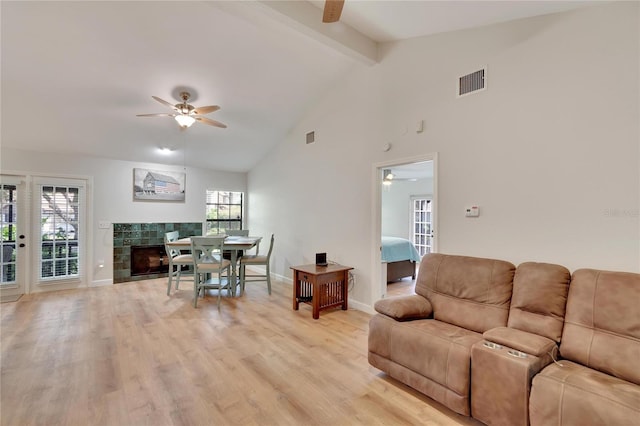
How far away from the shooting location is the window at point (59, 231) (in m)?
4.84

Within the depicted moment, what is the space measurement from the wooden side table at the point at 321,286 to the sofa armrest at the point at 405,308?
1327 millimetres

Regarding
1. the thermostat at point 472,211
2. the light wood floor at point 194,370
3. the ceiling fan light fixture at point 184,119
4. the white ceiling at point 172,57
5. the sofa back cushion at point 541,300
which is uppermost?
the white ceiling at point 172,57

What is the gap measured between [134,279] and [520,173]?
6.33m

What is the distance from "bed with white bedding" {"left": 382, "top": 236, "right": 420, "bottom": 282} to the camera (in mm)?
5121

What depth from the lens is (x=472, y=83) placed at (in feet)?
9.61

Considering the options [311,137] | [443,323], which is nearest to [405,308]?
[443,323]

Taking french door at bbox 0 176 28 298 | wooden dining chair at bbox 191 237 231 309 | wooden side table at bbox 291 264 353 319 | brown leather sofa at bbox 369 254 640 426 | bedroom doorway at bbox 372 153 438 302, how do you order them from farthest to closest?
french door at bbox 0 176 28 298 → wooden dining chair at bbox 191 237 231 309 → bedroom doorway at bbox 372 153 438 302 → wooden side table at bbox 291 264 353 319 → brown leather sofa at bbox 369 254 640 426

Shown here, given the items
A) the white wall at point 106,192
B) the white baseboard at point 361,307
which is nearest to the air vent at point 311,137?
the white baseboard at point 361,307

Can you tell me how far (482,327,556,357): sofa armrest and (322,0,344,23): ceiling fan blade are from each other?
7.58ft

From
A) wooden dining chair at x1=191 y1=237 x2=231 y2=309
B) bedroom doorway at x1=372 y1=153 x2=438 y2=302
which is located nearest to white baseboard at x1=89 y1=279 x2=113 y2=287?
wooden dining chair at x1=191 y1=237 x2=231 y2=309

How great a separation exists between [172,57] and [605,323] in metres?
4.52

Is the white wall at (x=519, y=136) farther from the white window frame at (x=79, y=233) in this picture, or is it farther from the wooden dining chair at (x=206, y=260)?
the white window frame at (x=79, y=233)

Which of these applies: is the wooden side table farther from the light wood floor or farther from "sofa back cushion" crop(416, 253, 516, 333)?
"sofa back cushion" crop(416, 253, 516, 333)

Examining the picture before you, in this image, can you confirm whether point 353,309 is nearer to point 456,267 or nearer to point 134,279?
point 456,267
